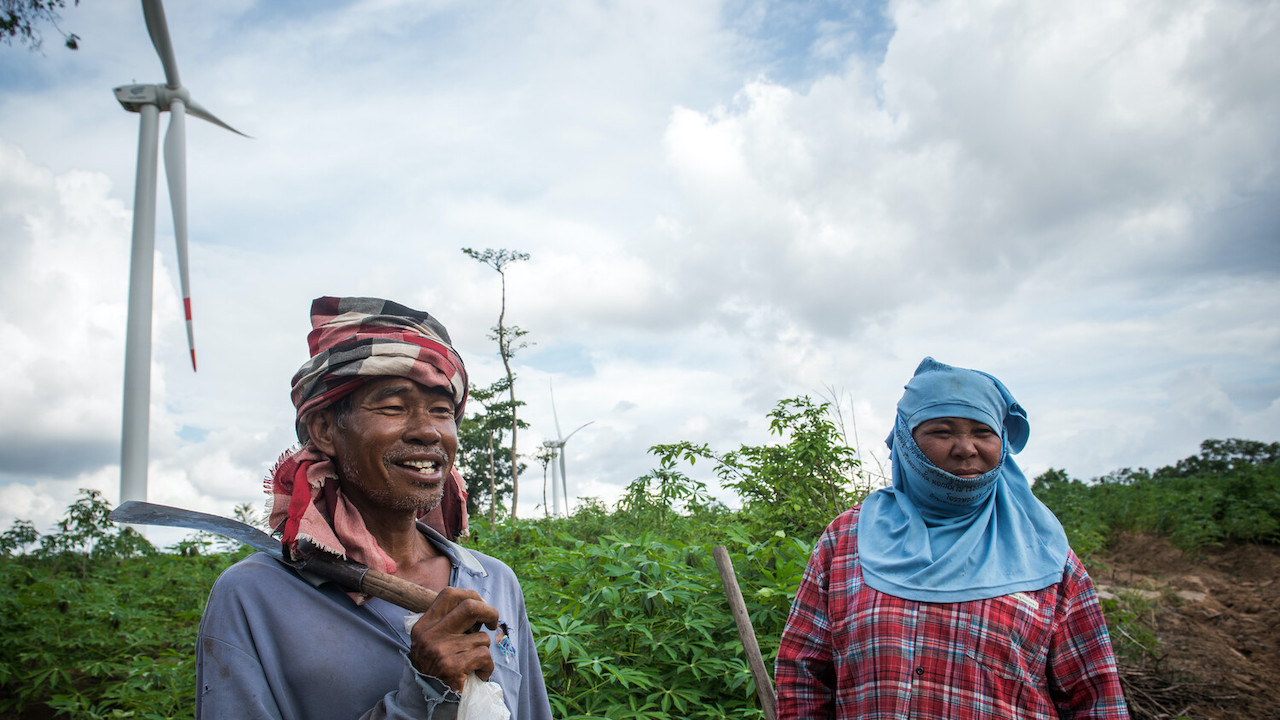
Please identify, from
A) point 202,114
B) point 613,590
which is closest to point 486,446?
point 202,114

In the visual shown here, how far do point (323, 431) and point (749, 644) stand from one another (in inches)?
69.8

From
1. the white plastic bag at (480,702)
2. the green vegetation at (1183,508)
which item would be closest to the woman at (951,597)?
the white plastic bag at (480,702)

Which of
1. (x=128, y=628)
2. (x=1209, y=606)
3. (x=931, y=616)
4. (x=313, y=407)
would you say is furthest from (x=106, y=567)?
(x=1209, y=606)

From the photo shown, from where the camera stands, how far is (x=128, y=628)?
18.7 feet

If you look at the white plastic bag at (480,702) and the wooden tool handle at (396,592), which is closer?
the white plastic bag at (480,702)

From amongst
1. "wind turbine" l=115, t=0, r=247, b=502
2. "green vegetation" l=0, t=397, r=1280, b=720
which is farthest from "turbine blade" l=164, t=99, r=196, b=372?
"green vegetation" l=0, t=397, r=1280, b=720

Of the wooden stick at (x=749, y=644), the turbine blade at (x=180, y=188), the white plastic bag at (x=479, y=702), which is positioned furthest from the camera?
the turbine blade at (x=180, y=188)

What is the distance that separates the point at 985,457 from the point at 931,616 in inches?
19.8

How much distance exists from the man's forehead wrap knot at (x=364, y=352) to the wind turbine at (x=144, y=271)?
38.9 ft

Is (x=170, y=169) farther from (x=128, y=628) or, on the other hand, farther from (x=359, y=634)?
Result: (x=359, y=634)

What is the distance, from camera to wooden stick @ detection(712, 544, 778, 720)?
2701 millimetres

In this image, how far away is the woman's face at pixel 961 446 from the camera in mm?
2375

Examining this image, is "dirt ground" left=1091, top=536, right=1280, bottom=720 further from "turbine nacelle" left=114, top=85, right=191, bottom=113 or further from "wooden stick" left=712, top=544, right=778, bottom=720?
"turbine nacelle" left=114, top=85, right=191, bottom=113

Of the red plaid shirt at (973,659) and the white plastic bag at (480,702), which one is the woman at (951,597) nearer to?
the red plaid shirt at (973,659)
